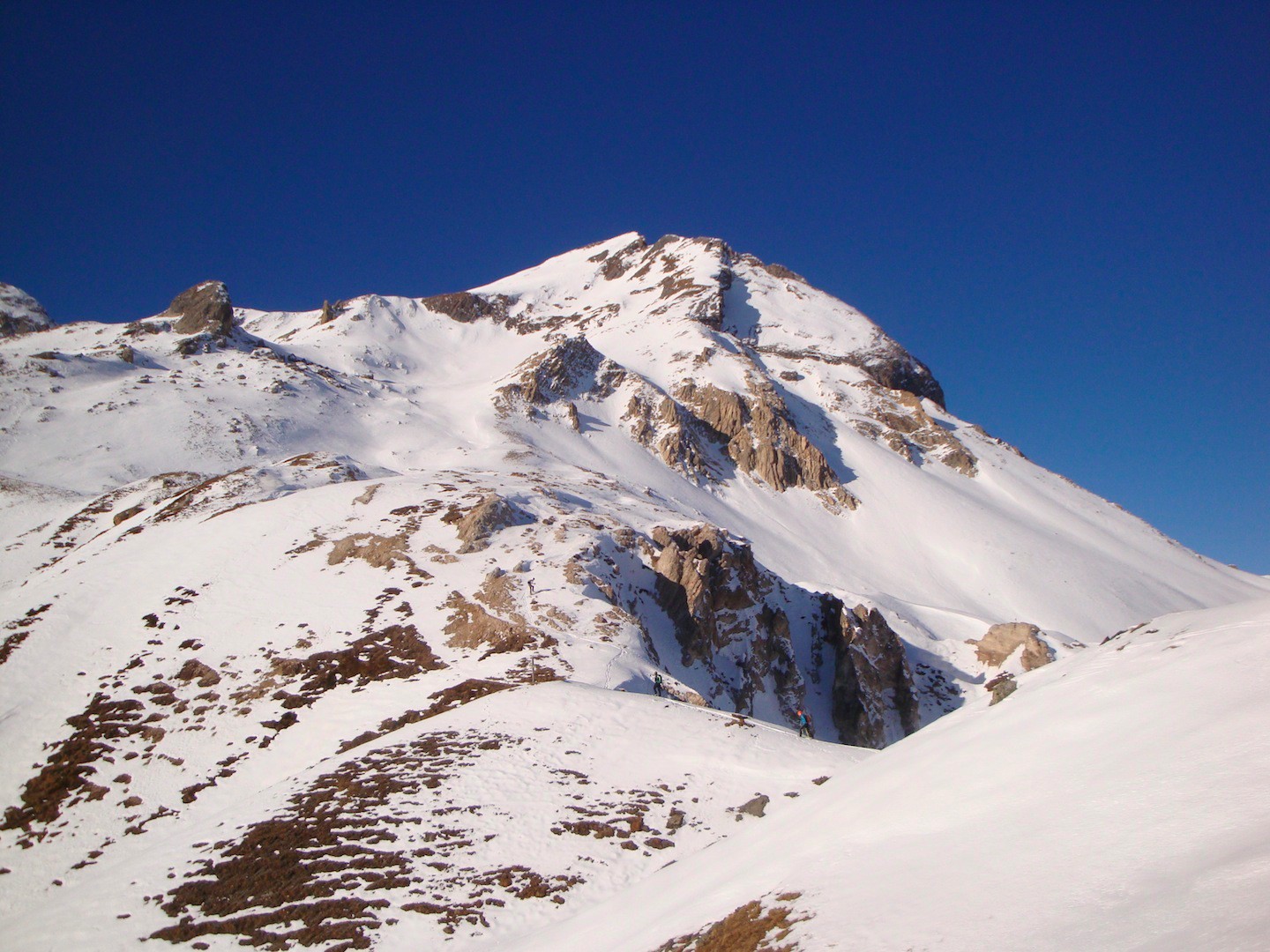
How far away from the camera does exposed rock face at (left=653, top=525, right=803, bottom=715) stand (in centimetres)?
3719

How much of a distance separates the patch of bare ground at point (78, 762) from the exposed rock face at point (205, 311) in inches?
2987

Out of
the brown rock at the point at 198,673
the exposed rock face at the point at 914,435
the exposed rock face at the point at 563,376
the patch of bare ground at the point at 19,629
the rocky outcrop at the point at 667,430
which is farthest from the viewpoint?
the exposed rock face at the point at 914,435

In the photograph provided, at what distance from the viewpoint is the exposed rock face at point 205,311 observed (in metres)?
88.9

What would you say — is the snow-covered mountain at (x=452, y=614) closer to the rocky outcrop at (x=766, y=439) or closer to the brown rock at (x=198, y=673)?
the brown rock at (x=198, y=673)

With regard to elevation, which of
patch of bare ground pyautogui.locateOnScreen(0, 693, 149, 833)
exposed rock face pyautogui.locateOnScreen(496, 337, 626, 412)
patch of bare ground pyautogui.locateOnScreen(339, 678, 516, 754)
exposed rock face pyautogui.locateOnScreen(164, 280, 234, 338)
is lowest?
patch of bare ground pyautogui.locateOnScreen(339, 678, 516, 754)

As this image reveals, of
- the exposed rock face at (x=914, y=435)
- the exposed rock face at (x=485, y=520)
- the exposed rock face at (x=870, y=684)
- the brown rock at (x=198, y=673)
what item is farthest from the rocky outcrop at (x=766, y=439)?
the brown rock at (x=198, y=673)

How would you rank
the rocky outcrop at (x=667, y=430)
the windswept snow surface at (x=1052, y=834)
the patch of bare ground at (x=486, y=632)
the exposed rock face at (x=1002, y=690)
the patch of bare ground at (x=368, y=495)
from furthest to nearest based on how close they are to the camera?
1. the rocky outcrop at (x=667, y=430)
2. the patch of bare ground at (x=368, y=495)
3. the patch of bare ground at (x=486, y=632)
4. the exposed rock face at (x=1002, y=690)
5. the windswept snow surface at (x=1052, y=834)

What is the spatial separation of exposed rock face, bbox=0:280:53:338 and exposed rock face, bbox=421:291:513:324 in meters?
60.4

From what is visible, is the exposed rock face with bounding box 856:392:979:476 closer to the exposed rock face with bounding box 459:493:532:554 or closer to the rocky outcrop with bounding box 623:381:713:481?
the rocky outcrop with bounding box 623:381:713:481

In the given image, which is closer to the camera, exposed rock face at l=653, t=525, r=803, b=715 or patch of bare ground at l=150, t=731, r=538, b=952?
patch of bare ground at l=150, t=731, r=538, b=952

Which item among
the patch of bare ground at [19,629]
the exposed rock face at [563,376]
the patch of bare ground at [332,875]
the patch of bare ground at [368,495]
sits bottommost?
the patch of bare ground at [332,875]

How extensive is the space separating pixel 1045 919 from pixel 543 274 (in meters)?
180

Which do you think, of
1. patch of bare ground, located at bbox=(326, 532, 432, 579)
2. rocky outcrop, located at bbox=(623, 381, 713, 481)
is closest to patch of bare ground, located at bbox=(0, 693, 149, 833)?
patch of bare ground, located at bbox=(326, 532, 432, 579)

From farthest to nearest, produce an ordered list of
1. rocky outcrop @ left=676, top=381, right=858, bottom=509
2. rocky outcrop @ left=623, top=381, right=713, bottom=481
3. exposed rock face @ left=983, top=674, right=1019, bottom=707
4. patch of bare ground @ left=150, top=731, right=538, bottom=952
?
1. rocky outcrop @ left=676, top=381, right=858, bottom=509
2. rocky outcrop @ left=623, top=381, right=713, bottom=481
3. exposed rock face @ left=983, top=674, right=1019, bottom=707
4. patch of bare ground @ left=150, top=731, right=538, bottom=952
